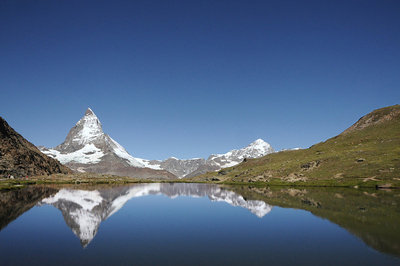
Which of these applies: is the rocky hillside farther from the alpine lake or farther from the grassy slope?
the grassy slope

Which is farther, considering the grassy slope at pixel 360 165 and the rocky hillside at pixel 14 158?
the rocky hillside at pixel 14 158

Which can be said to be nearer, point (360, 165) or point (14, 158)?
point (360, 165)

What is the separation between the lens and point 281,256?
19.1 m

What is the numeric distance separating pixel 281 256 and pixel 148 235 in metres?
12.5

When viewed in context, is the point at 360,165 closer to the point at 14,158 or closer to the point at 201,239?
the point at 201,239

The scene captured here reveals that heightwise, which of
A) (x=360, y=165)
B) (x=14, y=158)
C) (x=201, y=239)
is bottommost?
(x=201, y=239)

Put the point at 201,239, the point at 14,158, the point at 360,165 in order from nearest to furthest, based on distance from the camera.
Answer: the point at 201,239 < the point at 360,165 < the point at 14,158

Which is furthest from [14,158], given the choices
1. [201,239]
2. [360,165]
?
[360,165]

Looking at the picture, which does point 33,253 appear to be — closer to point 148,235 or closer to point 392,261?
point 148,235

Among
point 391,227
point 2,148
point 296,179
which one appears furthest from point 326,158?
point 2,148

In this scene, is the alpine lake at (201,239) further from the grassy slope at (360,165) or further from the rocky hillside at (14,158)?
the rocky hillside at (14,158)

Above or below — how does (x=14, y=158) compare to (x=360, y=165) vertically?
above

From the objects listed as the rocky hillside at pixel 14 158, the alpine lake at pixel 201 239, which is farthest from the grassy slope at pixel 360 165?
the rocky hillside at pixel 14 158

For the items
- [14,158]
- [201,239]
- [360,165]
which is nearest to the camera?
[201,239]
